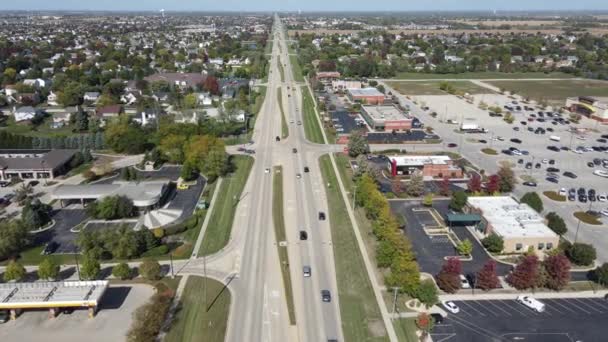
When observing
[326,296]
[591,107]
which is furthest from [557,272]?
[591,107]

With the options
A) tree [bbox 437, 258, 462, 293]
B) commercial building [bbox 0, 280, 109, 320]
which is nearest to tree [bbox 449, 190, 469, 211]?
tree [bbox 437, 258, 462, 293]

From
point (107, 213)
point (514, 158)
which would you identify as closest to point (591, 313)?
point (514, 158)

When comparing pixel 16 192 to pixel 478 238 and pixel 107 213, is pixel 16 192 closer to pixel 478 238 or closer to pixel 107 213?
pixel 107 213

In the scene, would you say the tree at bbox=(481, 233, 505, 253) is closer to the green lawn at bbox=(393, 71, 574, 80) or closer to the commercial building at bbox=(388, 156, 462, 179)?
the commercial building at bbox=(388, 156, 462, 179)

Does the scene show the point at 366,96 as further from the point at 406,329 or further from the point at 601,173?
→ the point at 406,329

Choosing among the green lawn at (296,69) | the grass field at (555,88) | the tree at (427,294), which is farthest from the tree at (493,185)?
the green lawn at (296,69)

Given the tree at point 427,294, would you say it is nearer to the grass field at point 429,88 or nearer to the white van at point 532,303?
the white van at point 532,303
